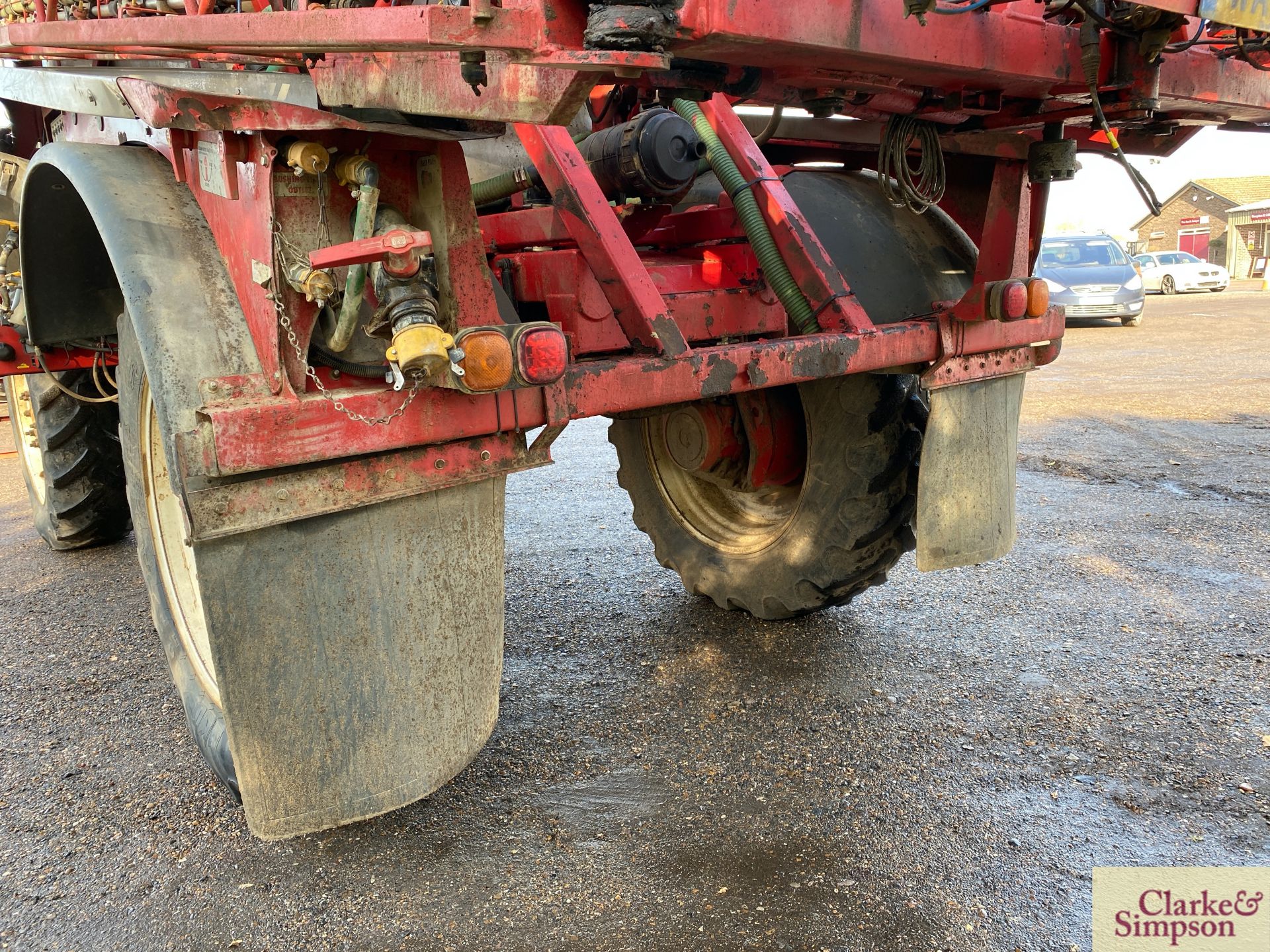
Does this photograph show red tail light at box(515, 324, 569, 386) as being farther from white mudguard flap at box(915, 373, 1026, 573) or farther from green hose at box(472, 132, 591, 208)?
white mudguard flap at box(915, 373, 1026, 573)

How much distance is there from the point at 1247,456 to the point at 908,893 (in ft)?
17.1

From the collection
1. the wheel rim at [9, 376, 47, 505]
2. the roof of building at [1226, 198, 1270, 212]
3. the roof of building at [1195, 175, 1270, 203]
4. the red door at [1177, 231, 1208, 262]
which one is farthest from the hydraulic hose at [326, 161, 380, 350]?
the red door at [1177, 231, 1208, 262]

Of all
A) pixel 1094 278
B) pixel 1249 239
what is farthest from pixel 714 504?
pixel 1249 239

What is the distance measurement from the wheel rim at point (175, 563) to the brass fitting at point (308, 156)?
0.97 meters

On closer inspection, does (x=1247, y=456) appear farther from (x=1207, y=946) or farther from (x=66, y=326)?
(x=66, y=326)

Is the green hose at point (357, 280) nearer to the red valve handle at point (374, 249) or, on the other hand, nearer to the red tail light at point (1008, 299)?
the red valve handle at point (374, 249)

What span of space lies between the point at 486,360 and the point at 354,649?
0.63 m

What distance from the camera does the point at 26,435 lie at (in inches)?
189

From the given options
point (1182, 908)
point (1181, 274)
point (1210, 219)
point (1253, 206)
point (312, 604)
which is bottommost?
point (1182, 908)

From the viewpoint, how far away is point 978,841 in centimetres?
223

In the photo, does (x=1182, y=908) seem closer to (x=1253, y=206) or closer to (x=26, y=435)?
(x=26, y=435)

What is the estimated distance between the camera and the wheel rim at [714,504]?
345cm

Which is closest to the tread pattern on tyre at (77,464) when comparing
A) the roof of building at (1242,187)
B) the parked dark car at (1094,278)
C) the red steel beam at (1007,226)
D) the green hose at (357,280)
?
the green hose at (357,280)

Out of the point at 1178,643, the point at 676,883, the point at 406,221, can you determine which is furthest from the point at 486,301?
the point at 1178,643
